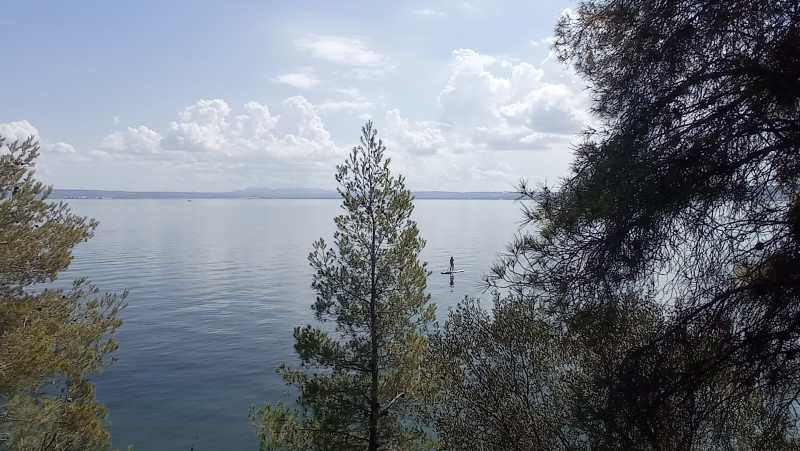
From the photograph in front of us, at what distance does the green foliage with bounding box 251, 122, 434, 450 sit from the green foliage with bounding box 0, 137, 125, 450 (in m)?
4.44

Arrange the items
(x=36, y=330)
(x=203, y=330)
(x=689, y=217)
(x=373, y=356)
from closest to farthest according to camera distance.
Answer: (x=689, y=217), (x=36, y=330), (x=373, y=356), (x=203, y=330)

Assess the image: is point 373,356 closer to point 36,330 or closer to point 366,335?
point 366,335

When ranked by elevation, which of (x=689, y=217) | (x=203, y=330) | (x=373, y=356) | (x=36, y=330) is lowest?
(x=203, y=330)

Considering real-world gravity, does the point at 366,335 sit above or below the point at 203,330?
above

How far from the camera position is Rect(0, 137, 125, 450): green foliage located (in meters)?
10.3

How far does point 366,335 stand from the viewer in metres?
14.1

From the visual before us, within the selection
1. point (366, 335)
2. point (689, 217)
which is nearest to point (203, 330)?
point (366, 335)

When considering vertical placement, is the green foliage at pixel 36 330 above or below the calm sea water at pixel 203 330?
above

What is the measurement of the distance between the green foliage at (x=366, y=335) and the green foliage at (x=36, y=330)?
4.44m

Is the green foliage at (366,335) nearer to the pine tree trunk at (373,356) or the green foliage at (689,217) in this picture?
the pine tree trunk at (373,356)

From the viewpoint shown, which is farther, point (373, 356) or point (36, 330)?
point (373, 356)

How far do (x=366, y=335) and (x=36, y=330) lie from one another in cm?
749

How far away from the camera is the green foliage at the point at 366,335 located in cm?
1344

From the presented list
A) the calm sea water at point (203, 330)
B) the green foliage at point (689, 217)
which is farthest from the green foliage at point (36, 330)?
the green foliage at point (689, 217)
